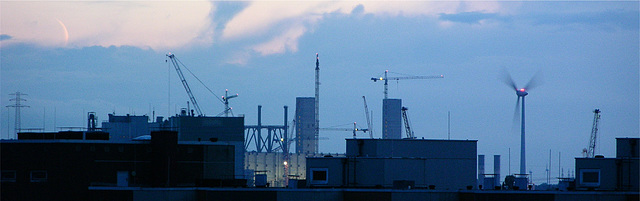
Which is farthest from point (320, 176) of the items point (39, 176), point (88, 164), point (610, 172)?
point (39, 176)

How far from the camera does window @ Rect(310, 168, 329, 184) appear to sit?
84.2 meters

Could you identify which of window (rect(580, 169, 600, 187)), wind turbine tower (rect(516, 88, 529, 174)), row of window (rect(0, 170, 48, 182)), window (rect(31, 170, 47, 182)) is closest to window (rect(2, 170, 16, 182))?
row of window (rect(0, 170, 48, 182))

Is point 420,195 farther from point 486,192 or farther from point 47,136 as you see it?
point 47,136

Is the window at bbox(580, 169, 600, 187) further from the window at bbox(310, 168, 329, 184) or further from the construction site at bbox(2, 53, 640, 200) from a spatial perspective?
the window at bbox(310, 168, 329, 184)

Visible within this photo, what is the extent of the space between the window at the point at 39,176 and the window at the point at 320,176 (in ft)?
89.0

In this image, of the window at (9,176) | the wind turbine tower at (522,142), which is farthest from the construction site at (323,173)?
the wind turbine tower at (522,142)

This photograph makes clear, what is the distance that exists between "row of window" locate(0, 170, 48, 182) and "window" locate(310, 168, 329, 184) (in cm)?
Answer: 2717

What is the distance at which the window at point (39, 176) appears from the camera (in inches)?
3684

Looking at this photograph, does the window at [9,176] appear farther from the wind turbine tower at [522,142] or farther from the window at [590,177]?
the wind turbine tower at [522,142]

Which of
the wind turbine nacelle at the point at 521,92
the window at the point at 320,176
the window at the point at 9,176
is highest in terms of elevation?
the wind turbine nacelle at the point at 521,92

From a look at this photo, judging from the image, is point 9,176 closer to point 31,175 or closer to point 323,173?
point 31,175

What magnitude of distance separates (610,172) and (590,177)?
1.72 m

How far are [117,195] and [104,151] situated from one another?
17125 millimetres

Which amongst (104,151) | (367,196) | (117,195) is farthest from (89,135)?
(367,196)
